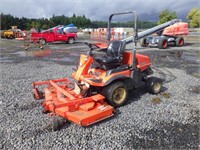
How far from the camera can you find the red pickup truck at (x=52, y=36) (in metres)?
19.4

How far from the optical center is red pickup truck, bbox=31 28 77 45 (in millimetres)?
19364

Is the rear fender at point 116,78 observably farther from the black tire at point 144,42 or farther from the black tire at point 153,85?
the black tire at point 144,42

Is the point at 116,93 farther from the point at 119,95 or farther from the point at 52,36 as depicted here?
the point at 52,36

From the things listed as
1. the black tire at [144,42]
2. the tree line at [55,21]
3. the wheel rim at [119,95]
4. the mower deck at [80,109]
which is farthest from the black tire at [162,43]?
the tree line at [55,21]

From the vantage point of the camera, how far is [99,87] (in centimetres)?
466

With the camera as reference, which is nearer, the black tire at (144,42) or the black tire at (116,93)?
the black tire at (116,93)

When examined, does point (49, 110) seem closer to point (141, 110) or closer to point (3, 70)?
point (141, 110)

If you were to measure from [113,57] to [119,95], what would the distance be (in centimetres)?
93

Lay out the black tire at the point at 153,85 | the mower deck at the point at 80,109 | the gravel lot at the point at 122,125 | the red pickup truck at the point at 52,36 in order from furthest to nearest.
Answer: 1. the red pickup truck at the point at 52,36
2. the black tire at the point at 153,85
3. the mower deck at the point at 80,109
4. the gravel lot at the point at 122,125

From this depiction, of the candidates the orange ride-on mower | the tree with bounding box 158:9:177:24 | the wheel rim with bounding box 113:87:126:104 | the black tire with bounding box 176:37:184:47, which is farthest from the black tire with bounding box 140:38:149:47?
the tree with bounding box 158:9:177:24

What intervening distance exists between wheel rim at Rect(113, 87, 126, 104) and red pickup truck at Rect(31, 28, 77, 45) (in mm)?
16359

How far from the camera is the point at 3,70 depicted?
8.34 m

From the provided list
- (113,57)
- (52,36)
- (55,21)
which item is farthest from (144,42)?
(55,21)

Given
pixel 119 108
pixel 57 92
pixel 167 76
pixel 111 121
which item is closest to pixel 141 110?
pixel 119 108
